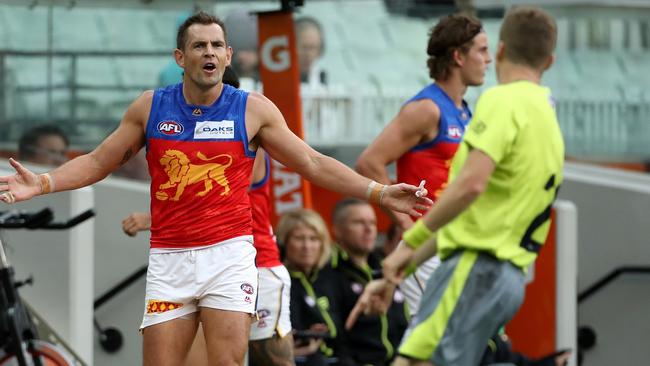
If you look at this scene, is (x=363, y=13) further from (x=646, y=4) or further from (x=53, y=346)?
(x=53, y=346)

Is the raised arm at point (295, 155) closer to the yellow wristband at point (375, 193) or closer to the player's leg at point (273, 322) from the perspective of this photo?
the yellow wristband at point (375, 193)

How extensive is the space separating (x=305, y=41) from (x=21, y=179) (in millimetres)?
5530

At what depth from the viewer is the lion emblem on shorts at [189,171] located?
7184 mm

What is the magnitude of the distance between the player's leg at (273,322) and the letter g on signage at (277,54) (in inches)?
81.4

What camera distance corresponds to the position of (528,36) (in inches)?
257

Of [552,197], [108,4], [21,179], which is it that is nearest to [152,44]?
[108,4]

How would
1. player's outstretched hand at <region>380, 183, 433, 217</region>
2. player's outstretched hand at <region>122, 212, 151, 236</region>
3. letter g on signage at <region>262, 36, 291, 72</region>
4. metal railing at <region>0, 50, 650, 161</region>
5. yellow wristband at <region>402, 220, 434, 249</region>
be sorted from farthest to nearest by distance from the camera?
metal railing at <region>0, 50, 650, 161</region>, letter g on signage at <region>262, 36, 291, 72</region>, player's outstretched hand at <region>122, 212, 151, 236</region>, player's outstretched hand at <region>380, 183, 433, 217</region>, yellow wristband at <region>402, 220, 434, 249</region>

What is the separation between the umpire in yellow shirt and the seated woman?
3.60m

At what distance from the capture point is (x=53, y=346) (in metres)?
9.12

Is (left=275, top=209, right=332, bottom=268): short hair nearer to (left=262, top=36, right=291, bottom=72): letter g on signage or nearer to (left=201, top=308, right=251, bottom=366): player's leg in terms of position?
(left=262, top=36, right=291, bottom=72): letter g on signage

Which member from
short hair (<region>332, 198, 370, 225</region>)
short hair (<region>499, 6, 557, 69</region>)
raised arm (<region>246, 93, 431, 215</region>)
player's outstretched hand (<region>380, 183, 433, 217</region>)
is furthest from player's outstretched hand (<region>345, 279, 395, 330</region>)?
short hair (<region>332, 198, 370, 225</region>)

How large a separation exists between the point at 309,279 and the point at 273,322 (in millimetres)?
1595

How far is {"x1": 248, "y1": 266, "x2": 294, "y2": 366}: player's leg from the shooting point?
8.59 meters

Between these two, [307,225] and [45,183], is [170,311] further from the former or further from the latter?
[307,225]
